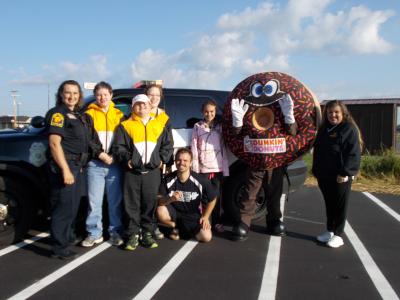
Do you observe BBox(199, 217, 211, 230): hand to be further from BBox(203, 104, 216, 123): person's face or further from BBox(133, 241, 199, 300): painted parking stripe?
BBox(203, 104, 216, 123): person's face

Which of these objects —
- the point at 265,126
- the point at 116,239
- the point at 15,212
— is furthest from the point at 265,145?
the point at 15,212

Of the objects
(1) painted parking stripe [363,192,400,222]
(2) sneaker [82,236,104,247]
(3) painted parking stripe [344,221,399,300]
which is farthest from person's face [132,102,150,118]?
(1) painted parking stripe [363,192,400,222]

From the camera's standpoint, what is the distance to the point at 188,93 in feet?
17.3

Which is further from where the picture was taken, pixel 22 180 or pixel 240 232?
pixel 240 232

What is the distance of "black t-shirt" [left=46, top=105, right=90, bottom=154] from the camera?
12.3 feet

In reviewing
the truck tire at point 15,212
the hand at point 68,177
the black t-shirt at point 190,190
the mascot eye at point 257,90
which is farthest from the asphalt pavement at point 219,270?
the mascot eye at point 257,90

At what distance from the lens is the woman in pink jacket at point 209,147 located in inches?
180

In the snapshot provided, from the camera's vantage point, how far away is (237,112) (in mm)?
4434

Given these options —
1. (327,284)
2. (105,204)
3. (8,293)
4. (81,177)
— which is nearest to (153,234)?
(105,204)

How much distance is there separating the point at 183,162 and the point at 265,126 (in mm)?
1006

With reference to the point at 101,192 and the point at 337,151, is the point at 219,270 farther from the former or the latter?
the point at 337,151

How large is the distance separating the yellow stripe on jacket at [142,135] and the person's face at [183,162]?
0.37m

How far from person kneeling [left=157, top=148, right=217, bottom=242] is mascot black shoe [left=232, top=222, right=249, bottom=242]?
0.98 feet

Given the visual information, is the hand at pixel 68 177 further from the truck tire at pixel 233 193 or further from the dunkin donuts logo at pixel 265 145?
the truck tire at pixel 233 193
